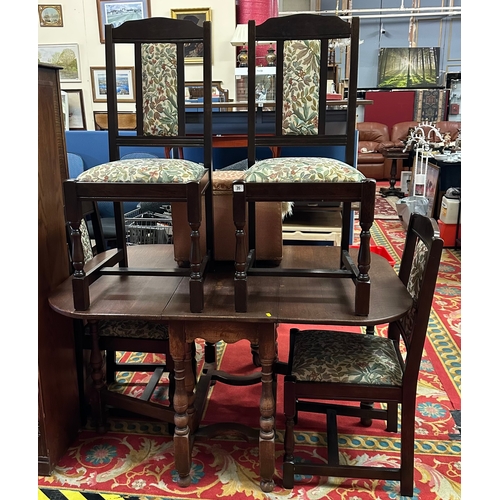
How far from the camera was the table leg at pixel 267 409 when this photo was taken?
1676 millimetres

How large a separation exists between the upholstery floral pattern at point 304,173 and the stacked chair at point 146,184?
210 millimetres

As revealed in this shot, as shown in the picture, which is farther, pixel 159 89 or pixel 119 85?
pixel 119 85

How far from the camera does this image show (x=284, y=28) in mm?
1873

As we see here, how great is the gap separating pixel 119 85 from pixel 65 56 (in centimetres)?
75

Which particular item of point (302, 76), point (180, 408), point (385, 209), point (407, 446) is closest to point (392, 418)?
point (407, 446)

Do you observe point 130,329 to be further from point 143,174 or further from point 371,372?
point 371,372

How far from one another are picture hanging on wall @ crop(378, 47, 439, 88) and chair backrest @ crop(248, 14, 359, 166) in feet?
27.7

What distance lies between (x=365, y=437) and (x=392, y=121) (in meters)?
8.50

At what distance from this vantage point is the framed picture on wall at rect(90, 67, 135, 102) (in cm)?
614

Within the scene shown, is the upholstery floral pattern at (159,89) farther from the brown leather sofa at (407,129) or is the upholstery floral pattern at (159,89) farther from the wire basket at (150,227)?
the brown leather sofa at (407,129)

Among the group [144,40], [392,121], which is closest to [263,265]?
[144,40]

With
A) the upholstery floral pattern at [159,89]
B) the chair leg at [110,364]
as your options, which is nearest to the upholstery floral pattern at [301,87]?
the upholstery floral pattern at [159,89]

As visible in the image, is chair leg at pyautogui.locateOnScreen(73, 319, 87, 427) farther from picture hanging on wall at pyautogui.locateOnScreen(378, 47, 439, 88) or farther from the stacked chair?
picture hanging on wall at pyautogui.locateOnScreen(378, 47, 439, 88)

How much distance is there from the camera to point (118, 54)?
6.07 metres
